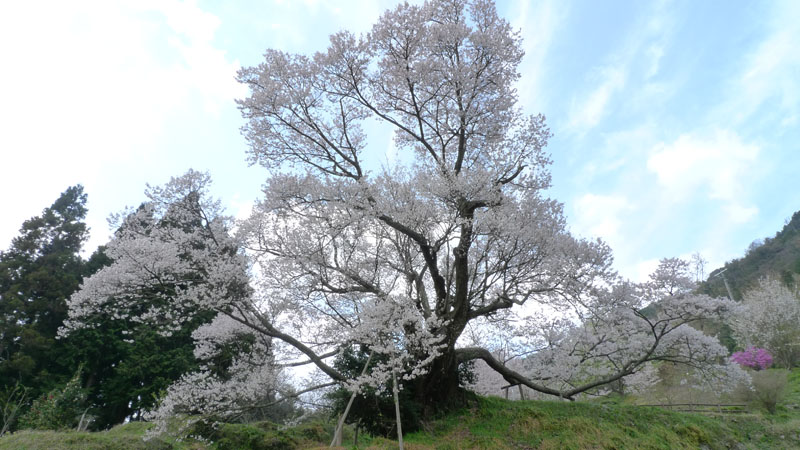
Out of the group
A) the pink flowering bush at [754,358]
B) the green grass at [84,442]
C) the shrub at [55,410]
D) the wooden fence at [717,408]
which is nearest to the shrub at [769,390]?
the wooden fence at [717,408]

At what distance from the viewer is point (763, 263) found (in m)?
33.6

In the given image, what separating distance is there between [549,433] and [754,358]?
13.2m

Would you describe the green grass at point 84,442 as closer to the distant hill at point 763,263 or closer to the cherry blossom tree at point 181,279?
the cherry blossom tree at point 181,279

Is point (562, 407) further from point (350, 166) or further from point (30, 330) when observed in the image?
point (30, 330)

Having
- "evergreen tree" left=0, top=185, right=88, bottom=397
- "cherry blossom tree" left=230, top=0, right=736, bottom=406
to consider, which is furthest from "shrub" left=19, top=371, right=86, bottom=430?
"cherry blossom tree" left=230, top=0, right=736, bottom=406

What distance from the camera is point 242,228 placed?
7.74 m

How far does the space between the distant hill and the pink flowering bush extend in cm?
1554

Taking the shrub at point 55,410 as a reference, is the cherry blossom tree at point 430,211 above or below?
above

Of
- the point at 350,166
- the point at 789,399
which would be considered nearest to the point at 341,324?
the point at 350,166

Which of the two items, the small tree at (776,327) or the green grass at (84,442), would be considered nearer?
the green grass at (84,442)

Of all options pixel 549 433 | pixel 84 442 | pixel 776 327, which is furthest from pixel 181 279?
pixel 776 327

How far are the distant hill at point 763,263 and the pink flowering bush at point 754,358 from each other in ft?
51.0

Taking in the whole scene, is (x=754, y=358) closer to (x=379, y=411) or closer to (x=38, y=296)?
(x=379, y=411)

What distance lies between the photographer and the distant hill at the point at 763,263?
29.8 metres
